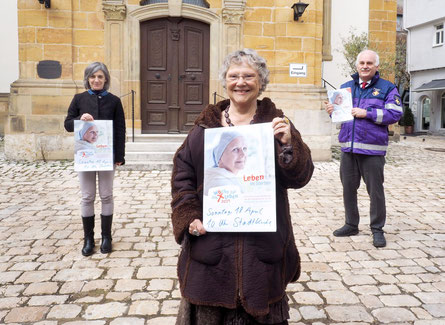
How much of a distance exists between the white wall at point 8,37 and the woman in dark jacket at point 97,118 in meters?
12.5

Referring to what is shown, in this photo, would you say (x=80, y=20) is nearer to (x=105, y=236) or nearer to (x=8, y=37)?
(x=8, y=37)

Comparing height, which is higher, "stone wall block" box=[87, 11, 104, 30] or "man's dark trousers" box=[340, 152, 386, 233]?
"stone wall block" box=[87, 11, 104, 30]

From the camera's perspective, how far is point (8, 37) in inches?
590

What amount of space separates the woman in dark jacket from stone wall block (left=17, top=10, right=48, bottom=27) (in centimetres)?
699

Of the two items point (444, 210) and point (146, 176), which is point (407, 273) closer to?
point (444, 210)

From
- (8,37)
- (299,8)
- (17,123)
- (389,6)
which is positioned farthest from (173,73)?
(389,6)

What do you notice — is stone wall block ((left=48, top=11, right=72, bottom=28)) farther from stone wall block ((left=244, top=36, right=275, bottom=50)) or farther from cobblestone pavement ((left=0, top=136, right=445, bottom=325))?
cobblestone pavement ((left=0, top=136, right=445, bottom=325))

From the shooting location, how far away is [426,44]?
2611cm

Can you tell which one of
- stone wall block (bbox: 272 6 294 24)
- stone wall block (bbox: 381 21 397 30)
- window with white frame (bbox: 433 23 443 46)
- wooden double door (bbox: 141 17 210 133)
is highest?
window with white frame (bbox: 433 23 443 46)

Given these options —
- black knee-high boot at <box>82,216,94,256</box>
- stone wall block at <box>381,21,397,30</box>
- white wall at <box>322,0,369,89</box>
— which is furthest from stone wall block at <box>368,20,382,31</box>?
black knee-high boot at <box>82,216,94,256</box>

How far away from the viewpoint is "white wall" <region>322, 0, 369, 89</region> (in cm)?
1380

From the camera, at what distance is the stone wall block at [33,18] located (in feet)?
33.6

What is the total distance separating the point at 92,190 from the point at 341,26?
1171 cm

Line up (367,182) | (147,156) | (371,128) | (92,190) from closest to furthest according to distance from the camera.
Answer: (92,190)
(371,128)
(367,182)
(147,156)
